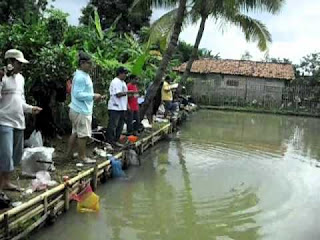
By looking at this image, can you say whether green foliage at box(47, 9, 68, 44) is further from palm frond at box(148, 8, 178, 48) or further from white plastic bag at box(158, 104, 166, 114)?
palm frond at box(148, 8, 178, 48)

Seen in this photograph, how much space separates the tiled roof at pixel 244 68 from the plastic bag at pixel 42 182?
2862 centimetres

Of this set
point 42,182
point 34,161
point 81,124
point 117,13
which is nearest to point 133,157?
point 81,124

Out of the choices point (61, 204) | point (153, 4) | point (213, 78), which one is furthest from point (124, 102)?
point (213, 78)

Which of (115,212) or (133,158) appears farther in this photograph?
(133,158)

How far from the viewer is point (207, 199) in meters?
7.11

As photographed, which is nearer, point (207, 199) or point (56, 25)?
point (207, 199)

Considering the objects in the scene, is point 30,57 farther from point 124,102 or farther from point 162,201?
point 162,201

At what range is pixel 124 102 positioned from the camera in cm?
891

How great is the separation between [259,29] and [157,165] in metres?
12.7

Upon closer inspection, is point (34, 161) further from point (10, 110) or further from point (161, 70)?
point (161, 70)

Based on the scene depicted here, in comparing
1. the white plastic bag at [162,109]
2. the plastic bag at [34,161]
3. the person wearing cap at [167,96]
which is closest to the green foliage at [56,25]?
the person wearing cap at [167,96]

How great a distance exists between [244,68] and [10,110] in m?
30.6

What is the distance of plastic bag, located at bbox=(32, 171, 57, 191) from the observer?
5753 mm

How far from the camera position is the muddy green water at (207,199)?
18.4 ft
